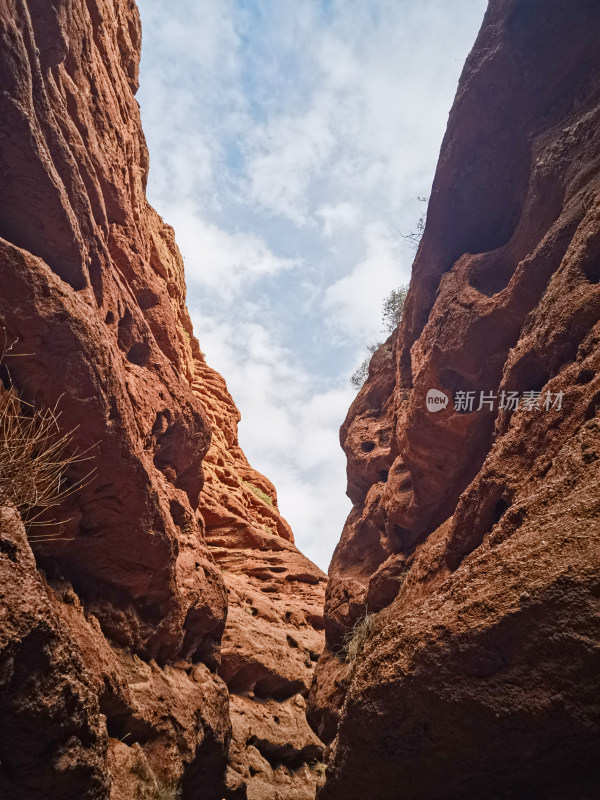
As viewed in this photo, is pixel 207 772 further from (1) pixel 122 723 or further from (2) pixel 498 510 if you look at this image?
(2) pixel 498 510

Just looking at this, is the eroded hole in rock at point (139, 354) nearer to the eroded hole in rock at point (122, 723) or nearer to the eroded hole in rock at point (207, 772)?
the eroded hole in rock at point (122, 723)

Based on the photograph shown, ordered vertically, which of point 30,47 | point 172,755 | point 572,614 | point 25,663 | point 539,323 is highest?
point 30,47

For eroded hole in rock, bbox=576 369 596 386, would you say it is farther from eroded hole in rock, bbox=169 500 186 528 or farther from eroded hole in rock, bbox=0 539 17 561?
eroded hole in rock, bbox=169 500 186 528

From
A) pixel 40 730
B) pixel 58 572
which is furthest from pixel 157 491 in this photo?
pixel 40 730

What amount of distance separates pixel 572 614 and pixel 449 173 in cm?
1028

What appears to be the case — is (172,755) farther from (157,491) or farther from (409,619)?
(409,619)

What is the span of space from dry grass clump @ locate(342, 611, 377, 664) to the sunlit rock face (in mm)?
280

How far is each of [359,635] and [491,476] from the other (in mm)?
4581

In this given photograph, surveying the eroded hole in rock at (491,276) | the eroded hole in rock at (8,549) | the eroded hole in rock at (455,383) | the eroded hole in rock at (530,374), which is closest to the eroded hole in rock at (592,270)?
the eroded hole in rock at (530,374)

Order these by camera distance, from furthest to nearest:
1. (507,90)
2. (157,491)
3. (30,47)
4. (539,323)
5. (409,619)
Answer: (507,90)
(157,491)
(539,323)
(30,47)
(409,619)

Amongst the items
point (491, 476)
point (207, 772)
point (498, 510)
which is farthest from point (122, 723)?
point (491, 476)

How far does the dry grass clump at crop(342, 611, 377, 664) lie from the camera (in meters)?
9.38

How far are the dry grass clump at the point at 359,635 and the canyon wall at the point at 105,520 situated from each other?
2.03 metres

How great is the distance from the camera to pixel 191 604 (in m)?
9.00
